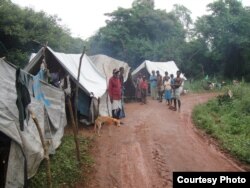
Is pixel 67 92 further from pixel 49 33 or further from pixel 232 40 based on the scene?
pixel 232 40

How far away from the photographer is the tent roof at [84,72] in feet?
36.8

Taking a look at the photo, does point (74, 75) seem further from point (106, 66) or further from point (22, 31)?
point (22, 31)

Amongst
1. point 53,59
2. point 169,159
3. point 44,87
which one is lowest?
point 169,159

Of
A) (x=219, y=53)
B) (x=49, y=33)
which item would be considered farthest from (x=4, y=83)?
(x=219, y=53)

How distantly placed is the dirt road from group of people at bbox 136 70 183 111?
2117mm

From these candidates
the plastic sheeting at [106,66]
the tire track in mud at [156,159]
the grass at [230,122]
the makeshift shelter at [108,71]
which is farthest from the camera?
the plastic sheeting at [106,66]

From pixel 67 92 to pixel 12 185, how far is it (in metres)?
5.60

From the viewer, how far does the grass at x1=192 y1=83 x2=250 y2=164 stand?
8.79 meters

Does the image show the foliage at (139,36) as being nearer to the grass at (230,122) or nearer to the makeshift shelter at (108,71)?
the makeshift shelter at (108,71)

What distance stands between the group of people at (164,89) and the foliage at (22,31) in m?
5.26

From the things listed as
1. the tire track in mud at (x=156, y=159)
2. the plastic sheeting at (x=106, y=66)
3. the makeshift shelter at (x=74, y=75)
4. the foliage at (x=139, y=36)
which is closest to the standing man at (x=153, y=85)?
the plastic sheeting at (x=106, y=66)

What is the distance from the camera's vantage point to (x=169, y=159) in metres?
8.03

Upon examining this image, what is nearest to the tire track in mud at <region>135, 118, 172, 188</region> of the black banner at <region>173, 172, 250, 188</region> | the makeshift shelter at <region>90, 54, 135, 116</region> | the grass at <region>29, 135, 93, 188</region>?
the black banner at <region>173, 172, 250, 188</region>

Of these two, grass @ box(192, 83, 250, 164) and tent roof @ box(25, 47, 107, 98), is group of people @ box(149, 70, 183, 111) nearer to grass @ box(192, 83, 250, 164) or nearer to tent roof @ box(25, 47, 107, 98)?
grass @ box(192, 83, 250, 164)
